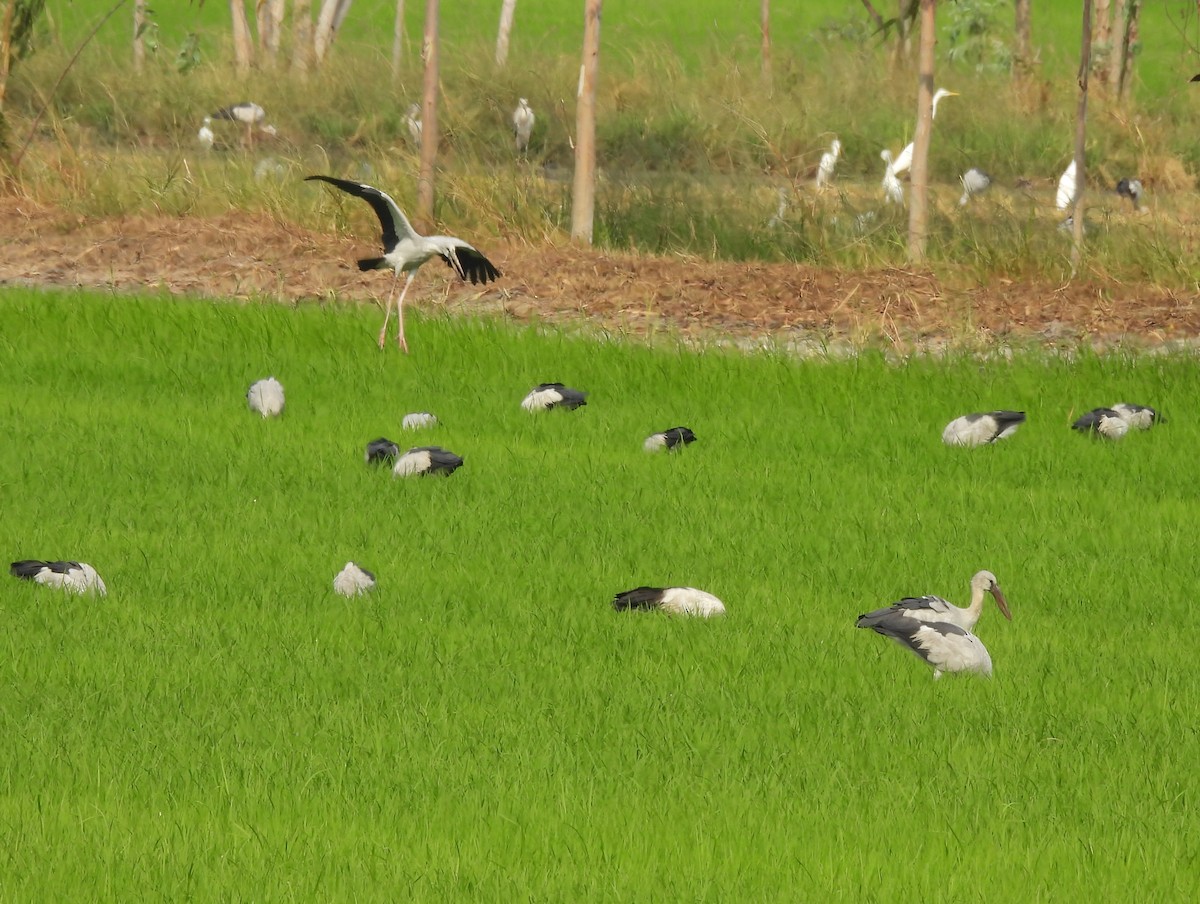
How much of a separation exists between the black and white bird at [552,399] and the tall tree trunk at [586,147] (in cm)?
479

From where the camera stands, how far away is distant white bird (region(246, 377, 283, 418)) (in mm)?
10375

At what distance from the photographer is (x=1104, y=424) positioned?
34.2 ft

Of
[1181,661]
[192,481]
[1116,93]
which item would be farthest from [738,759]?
[1116,93]

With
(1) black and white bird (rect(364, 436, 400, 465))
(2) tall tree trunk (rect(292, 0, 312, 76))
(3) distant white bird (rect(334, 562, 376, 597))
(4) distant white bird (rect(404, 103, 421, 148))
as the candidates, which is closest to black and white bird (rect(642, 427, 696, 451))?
(1) black and white bird (rect(364, 436, 400, 465))

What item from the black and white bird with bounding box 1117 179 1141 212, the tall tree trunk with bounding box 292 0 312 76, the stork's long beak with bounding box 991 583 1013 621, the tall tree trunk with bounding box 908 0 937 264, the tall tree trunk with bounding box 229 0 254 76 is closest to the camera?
the stork's long beak with bounding box 991 583 1013 621

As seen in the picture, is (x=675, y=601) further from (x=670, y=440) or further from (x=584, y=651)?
(x=670, y=440)

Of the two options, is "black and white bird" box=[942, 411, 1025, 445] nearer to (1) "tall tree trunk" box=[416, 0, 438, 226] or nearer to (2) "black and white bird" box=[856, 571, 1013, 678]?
(2) "black and white bird" box=[856, 571, 1013, 678]

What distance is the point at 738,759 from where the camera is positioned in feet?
17.2

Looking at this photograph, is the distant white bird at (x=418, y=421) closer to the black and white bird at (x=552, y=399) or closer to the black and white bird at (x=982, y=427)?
the black and white bird at (x=552, y=399)

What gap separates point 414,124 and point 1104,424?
43.4 feet

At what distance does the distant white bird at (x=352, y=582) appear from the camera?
683 centimetres

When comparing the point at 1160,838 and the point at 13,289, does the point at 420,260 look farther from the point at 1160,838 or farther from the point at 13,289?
the point at 1160,838

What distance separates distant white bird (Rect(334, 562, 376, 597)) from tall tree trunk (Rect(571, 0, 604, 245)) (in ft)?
29.3

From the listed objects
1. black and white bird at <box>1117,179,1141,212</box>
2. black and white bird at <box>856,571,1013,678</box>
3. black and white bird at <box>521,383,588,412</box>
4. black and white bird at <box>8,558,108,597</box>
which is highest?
black and white bird at <box>856,571,1013,678</box>
